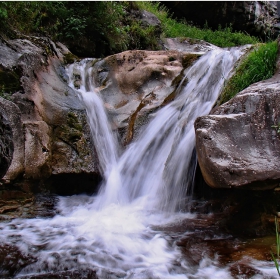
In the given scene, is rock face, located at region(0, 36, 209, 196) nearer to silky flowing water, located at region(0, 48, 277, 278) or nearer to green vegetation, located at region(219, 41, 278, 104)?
Result: silky flowing water, located at region(0, 48, 277, 278)

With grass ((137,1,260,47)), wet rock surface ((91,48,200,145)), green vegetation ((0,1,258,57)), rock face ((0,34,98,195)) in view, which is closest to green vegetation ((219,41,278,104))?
wet rock surface ((91,48,200,145))

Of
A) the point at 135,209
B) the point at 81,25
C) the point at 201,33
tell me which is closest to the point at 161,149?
the point at 135,209

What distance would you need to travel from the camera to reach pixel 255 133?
3.34 metres

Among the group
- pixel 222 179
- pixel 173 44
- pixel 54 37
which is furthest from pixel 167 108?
pixel 173 44

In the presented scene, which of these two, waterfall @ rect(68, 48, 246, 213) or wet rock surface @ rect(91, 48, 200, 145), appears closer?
waterfall @ rect(68, 48, 246, 213)

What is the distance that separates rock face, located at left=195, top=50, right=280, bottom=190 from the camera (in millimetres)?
2979

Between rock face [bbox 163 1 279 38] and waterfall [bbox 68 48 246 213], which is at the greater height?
rock face [bbox 163 1 279 38]

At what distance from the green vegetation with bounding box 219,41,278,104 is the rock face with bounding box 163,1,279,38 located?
31.7 ft

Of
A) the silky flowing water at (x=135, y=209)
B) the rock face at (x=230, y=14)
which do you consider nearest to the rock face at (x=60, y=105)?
the silky flowing water at (x=135, y=209)

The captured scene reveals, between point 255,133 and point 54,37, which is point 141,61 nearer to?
point 54,37

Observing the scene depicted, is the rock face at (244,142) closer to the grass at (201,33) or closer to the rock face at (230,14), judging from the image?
the grass at (201,33)

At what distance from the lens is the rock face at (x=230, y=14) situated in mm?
13266

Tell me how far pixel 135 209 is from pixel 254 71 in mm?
2480

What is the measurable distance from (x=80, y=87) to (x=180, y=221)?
3.46 m
